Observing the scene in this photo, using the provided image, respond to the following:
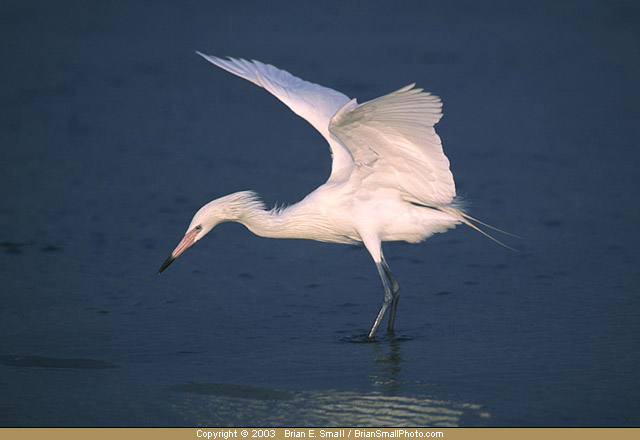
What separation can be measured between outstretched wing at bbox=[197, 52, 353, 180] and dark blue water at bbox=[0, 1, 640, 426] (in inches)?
49.1

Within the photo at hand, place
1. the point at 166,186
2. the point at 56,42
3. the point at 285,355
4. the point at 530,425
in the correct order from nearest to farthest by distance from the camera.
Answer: the point at 530,425 → the point at 285,355 → the point at 166,186 → the point at 56,42

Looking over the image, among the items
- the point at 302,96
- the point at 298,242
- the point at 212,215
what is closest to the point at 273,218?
the point at 212,215

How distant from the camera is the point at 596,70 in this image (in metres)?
13.9

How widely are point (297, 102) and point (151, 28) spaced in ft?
27.4

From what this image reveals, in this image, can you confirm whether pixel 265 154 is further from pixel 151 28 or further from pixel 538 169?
pixel 151 28

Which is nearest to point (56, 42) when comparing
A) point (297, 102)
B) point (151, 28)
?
point (151, 28)

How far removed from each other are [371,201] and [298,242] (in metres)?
2.09

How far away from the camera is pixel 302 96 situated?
28.3ft

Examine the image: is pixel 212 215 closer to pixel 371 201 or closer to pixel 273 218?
pixel 273 218

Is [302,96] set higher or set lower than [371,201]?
higher

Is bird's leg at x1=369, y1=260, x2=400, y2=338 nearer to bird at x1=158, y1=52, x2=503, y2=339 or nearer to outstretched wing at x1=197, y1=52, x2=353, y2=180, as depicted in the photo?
bird at x1=158, y1=52, x2=503, y2=339

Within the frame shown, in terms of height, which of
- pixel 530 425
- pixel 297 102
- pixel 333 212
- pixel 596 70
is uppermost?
pixel 596 70

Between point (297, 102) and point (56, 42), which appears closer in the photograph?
point (297, 102)

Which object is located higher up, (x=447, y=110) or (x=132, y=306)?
(x=447, y=110)
